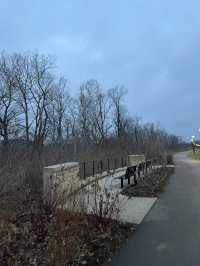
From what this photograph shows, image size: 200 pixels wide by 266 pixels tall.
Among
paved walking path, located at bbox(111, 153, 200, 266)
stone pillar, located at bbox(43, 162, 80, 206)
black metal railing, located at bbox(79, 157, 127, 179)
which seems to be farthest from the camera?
black metal railing, located at bbox(79, 157, 127, 179)

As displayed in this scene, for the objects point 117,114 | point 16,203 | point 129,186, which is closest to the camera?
point 16,203

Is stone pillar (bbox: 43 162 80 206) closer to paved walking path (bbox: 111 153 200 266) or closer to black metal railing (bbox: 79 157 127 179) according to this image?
paved walking path (bbox: 111 153 200 266)

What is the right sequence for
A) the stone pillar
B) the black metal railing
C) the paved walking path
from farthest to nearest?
the black metal railing, the stone pillar, the paved walking path

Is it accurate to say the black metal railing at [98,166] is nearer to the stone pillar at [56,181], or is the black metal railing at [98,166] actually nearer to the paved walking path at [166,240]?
the stone pillar at [56,181]

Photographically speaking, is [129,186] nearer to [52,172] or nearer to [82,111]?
[52,172]

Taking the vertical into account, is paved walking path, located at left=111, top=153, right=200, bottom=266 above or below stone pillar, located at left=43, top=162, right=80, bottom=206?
below

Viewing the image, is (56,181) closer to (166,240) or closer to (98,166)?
(166,240)

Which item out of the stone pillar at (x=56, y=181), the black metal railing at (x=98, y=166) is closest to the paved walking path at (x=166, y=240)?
the stone pillar at (x=56, y=181)

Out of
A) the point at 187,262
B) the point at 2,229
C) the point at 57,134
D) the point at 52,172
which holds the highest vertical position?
the point at 57,134

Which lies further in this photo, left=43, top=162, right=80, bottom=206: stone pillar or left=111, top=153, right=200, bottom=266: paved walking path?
left=43, top=162, right=80, bottom=206: stone pillar

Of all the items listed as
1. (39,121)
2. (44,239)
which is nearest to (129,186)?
(44,239)

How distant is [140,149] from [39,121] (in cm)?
1491

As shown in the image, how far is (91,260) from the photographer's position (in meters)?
4.64

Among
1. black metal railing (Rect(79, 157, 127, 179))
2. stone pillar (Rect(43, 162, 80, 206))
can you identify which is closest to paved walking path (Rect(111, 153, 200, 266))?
stone pillar (Rect(43, 162, 80, 206))
